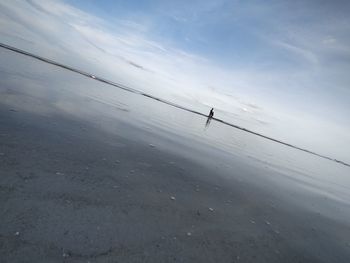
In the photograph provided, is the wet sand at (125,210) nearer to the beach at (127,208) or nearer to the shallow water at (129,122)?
the beach at (127,208)

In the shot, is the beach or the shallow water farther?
the shallow water

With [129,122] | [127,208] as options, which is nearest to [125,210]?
[127,208]

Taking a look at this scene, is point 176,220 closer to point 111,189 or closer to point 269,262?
point 111,189

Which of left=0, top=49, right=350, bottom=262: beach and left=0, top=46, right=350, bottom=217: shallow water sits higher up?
left=0, top=46, right=350, bottom=217: shallow water

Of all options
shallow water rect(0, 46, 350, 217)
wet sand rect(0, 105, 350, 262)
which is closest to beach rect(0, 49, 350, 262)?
wet sand rect(0, 105, 350, 262)

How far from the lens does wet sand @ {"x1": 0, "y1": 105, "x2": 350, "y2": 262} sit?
300 cm

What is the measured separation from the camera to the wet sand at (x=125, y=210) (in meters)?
3.00

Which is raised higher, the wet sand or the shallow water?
the shallow water

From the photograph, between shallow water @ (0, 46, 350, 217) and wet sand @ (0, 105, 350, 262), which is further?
shallow water @ (0, 46, 350, 217)

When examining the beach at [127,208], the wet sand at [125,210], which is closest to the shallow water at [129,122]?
the beach at [127,208]

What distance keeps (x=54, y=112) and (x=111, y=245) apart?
7.47 meters

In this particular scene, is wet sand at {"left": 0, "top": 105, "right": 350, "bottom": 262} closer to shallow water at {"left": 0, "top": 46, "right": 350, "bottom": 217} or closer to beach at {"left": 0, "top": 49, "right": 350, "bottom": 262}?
beach at {"left": 0, "top": 49, "right": 350, "bottom": 262}

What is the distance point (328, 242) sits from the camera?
575cm

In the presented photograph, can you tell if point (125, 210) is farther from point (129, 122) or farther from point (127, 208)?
point (129, 122)
